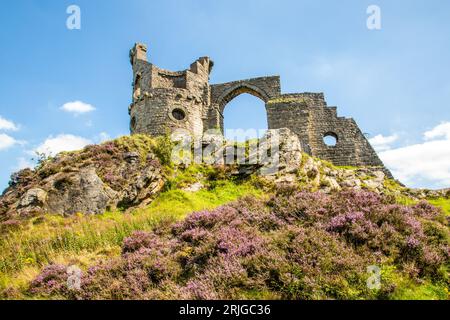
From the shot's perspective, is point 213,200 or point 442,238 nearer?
point 442,238

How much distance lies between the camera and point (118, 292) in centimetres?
679

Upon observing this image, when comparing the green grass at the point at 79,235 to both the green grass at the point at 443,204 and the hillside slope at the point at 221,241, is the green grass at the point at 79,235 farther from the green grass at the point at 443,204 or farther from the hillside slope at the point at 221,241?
the green grass at the point at 443,204

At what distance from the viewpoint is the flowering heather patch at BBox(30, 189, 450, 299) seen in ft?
19.9

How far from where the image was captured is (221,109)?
2938 centimetres

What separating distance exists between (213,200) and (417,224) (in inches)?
338

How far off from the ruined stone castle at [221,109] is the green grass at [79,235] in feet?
37.1

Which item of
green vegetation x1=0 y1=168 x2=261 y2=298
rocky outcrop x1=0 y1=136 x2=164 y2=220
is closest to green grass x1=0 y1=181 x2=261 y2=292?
green vegetation x1=0 y1=168 x2=261 y2=298

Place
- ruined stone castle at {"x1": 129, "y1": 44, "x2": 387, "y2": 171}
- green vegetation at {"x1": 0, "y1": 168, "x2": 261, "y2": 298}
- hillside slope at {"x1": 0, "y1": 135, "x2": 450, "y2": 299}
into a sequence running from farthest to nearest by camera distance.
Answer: ruined stone castle at {"x1": 129, "y1": 44, "x2": 387, "y2": 171} → green vegetation at {"x1": 0, "y1": 168, "x2": 261, "y2": 298} → hillside slope at {"x1": 0, "y1": 135, "x2": 450, "y2": 299}

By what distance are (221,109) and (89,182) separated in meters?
15.6

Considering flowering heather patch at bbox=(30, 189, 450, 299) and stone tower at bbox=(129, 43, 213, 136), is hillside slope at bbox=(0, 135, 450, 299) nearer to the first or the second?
flowering heather patch at bbox=(30, 189, 450, 299)

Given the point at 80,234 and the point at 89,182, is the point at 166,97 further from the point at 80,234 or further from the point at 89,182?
the point at 80,234

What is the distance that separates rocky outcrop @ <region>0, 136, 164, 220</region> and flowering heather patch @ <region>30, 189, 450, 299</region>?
640cm
